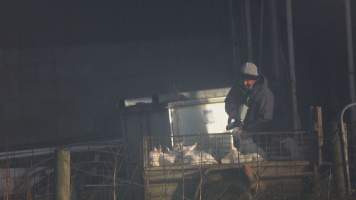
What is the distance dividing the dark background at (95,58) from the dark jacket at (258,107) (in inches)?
173

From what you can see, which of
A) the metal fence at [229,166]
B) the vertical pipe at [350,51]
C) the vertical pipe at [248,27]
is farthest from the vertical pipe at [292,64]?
the metal fence at [229,166]

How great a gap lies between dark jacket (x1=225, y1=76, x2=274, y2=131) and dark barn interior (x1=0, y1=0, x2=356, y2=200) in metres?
0.52

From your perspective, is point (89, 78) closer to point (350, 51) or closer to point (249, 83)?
point (249, 83)

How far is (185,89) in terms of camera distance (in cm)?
1397

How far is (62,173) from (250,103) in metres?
2.98

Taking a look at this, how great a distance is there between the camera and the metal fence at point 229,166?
7750 mm

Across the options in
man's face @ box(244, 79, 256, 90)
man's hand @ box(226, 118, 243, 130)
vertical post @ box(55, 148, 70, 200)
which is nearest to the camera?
vertical post @ box(55, 148, 70, 200)

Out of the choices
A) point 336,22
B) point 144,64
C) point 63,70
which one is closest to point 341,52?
point 336,22

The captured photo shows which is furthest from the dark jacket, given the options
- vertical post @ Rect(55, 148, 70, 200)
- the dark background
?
the dark background

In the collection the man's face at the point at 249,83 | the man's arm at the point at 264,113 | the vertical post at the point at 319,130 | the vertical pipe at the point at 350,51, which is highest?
the vertical pipe at the point at 350,51

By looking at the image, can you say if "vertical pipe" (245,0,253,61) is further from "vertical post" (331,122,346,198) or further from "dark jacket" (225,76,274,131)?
"vertical post" (331,122,346,198)

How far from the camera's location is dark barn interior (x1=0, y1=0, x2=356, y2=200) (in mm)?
7836

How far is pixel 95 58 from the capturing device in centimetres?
1419

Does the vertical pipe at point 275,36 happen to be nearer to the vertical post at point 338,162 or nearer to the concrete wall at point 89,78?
the vertical post at point 338,162
